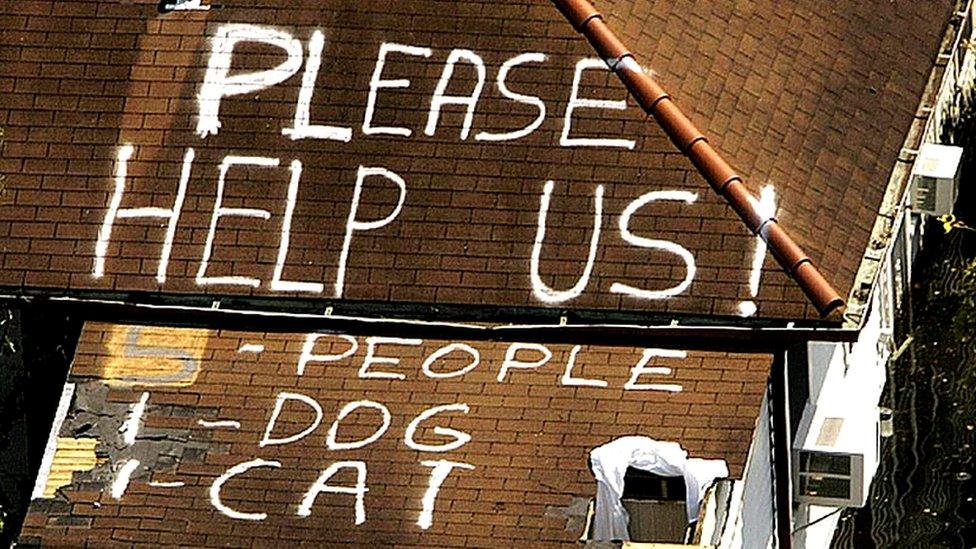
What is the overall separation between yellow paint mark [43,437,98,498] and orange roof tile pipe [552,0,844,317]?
540 centimetres

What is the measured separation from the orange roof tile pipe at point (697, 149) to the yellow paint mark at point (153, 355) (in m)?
4.15

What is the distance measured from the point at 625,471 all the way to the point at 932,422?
8.61 m

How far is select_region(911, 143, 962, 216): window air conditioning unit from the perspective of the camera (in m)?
26.1

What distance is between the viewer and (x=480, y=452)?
21.0m

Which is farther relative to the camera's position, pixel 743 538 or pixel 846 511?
pixel 846 511

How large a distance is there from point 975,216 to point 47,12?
40.1 feet

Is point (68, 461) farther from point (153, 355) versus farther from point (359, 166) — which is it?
point (359, 166)

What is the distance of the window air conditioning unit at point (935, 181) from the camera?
85.6 ft

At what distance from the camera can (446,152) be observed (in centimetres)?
2222

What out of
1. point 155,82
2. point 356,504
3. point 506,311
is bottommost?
point 356,504

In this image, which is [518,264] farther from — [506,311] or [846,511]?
[846,511]

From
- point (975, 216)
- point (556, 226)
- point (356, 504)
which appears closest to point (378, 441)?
point (356, 504)

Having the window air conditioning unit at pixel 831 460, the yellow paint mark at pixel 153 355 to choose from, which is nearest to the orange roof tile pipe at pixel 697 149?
the window air conditioning unit at pixel 831 460

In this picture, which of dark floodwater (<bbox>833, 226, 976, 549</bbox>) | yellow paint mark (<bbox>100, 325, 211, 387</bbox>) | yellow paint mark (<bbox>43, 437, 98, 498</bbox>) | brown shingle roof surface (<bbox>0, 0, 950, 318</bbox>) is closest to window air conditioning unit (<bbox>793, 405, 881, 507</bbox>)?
brown shingle roof surface (<bbox>0, 0, 950, 318</bbox>)
